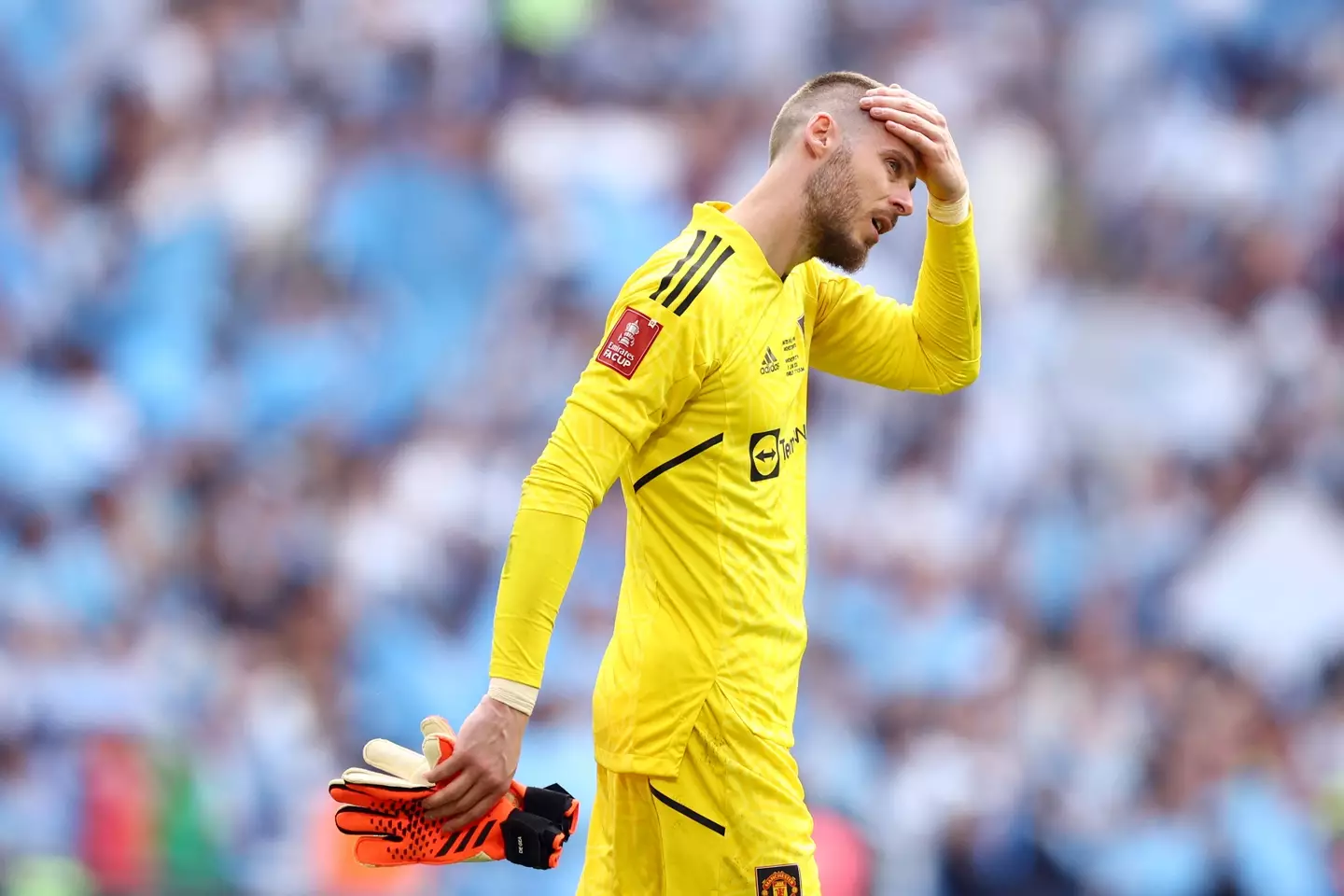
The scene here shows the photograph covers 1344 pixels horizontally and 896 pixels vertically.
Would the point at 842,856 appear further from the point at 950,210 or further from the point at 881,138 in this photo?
the point at 881,138

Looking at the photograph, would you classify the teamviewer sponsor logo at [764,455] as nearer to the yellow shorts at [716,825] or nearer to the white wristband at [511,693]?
the yellow shorts at [716,825]

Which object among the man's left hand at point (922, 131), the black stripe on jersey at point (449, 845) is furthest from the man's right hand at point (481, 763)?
the man's left hand at point (922, 131)

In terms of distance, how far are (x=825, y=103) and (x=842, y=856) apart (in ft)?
13.1

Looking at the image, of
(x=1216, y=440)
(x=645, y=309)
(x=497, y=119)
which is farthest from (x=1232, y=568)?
(x=645, y=309)

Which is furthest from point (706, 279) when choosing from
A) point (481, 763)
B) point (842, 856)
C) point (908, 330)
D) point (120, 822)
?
point (120, 822)

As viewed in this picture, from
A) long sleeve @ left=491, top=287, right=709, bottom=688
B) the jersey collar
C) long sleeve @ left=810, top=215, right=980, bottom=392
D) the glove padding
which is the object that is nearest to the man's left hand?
long sleeve @ left=810, top=215, right=980, bottom=392

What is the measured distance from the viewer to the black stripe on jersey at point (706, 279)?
3.32 metres

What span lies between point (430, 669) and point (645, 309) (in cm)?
465

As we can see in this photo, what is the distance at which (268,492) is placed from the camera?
8.14 meters

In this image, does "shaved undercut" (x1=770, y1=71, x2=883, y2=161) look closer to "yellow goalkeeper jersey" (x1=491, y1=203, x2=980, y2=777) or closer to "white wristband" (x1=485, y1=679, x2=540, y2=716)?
"yellow goalkeeper jersey" (x1=491, y1=203, x2=980, y2=777)

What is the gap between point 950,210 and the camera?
12.2 ft

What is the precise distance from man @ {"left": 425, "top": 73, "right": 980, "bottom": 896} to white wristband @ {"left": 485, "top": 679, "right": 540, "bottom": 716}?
82mm

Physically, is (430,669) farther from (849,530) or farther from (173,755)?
(849,530)

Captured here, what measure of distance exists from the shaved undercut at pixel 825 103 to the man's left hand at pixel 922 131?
0.03m
